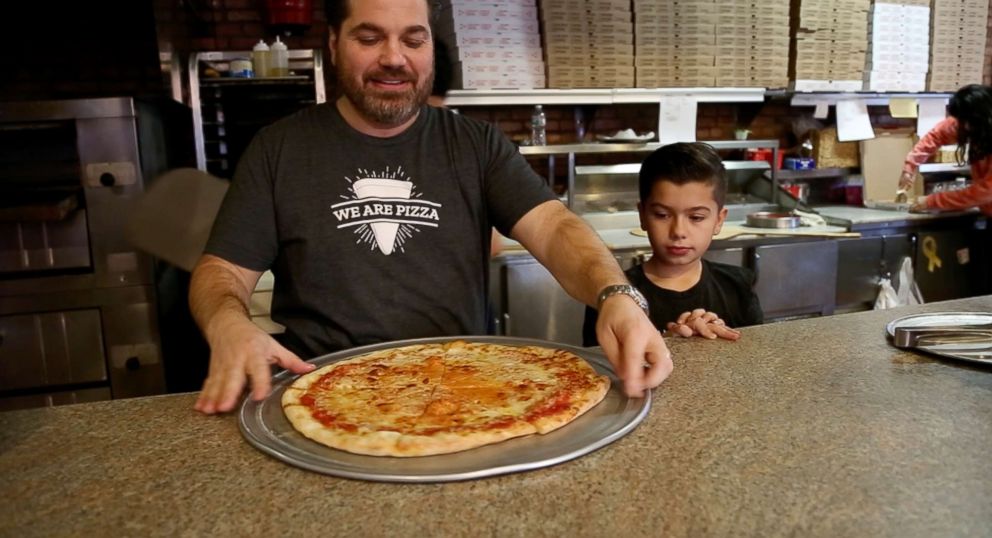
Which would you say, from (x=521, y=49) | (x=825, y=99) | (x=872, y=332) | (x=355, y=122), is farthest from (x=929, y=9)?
(x=355, y=122)

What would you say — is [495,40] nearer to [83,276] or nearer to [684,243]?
[684,243]

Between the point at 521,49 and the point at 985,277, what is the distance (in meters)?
3.25

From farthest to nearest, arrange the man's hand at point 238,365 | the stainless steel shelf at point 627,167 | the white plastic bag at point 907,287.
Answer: the white plastic bag at point 907,287, the stainless steel shelf at point 627,167, the man's hand at point 238,365

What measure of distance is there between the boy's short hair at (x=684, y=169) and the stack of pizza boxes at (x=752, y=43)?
7.31ft

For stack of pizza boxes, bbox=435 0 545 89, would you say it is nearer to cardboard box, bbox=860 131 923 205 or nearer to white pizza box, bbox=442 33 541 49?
white pizza box, bbox=442 33 541 49

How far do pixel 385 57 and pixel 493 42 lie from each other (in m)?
2.15

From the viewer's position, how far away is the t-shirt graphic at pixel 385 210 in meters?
1.56

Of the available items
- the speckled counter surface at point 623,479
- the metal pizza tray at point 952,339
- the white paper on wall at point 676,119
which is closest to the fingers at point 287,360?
the speckled counter surface at point 623,479

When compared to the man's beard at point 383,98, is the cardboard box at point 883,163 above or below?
below

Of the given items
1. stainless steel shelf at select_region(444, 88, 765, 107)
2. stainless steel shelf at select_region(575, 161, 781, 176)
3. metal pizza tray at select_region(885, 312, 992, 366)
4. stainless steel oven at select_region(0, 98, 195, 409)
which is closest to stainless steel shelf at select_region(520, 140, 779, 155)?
stainless steel shelf at select_region(575, 161, 781, 176)

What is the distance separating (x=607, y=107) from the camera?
4.19 metres

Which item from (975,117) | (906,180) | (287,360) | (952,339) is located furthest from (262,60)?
(906,180)

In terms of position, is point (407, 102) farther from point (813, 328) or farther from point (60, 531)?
point (60, 531)

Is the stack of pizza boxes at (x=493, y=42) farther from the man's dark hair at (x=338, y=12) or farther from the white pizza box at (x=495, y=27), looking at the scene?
the man's dark hair at (x=338, y=12)
